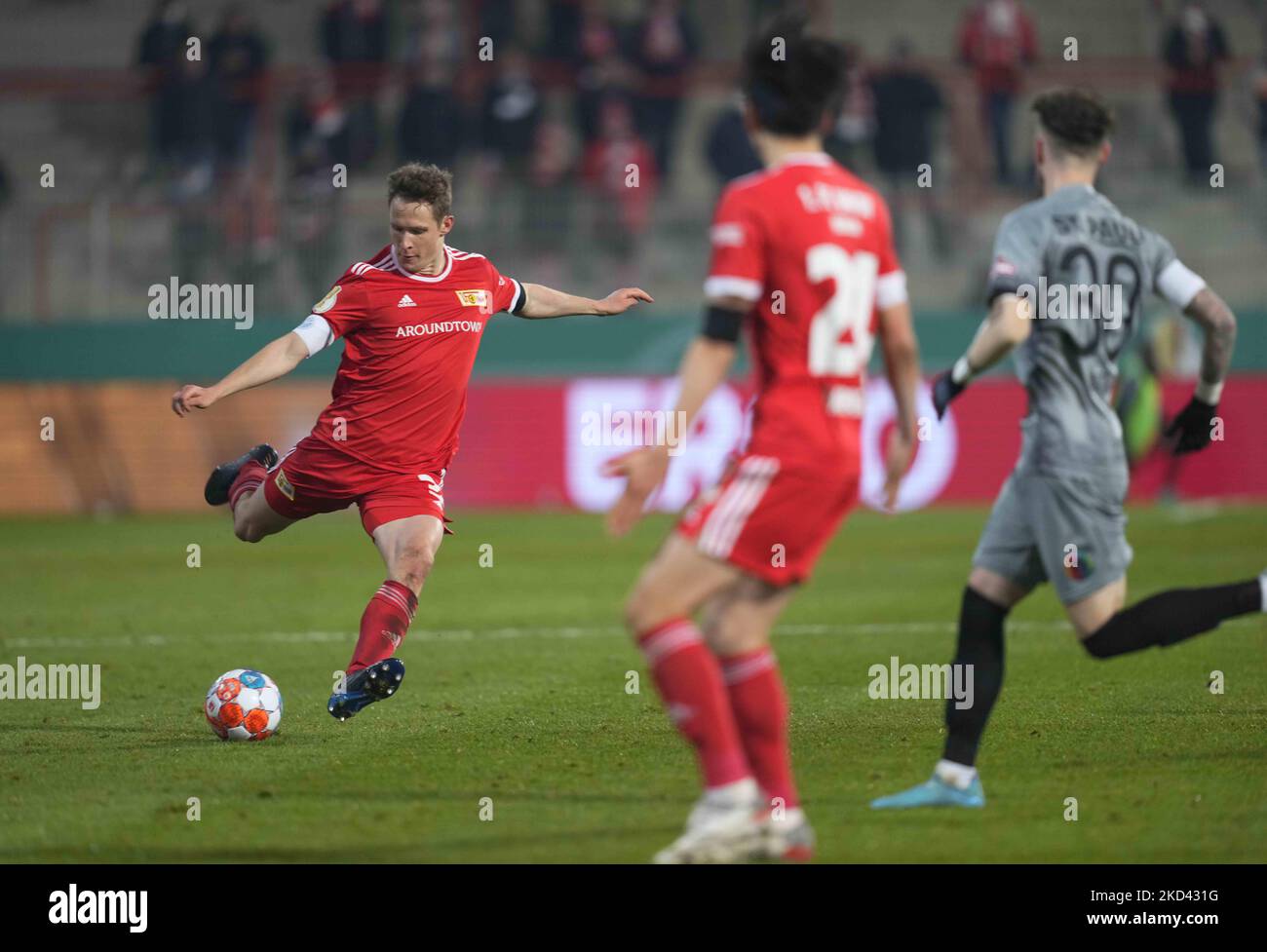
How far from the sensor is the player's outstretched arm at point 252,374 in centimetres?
697

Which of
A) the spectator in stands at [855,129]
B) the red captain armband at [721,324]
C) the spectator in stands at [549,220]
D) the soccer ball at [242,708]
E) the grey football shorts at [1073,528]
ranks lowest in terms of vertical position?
the soccer ball at [242,708]

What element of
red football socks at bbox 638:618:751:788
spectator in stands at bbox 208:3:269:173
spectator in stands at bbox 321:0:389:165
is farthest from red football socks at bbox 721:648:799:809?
spectator in stands at bbox 208:3:269:173

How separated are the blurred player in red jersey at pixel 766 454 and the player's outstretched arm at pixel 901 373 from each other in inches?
1.8

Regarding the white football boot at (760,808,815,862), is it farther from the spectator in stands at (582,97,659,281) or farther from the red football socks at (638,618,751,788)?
the spectator in stands at (582,97,659,281)

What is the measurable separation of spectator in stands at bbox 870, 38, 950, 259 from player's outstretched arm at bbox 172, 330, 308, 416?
16.0m

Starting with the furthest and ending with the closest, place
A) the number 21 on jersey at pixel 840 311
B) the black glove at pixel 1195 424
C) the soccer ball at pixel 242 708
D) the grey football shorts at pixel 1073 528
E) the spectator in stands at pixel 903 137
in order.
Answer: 1. the spectator in stands at pixel 903 137
2. the soccer ball at pixel 242 708
3. the black glove at pixel 1195 424
4. the grey football shorts at pixel 1073 528
5. the number 21 on jersey at pixel 840 311

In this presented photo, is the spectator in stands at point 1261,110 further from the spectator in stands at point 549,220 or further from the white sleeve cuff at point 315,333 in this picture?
the white sleeve cuff at point 315,333

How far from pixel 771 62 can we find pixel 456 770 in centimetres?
306

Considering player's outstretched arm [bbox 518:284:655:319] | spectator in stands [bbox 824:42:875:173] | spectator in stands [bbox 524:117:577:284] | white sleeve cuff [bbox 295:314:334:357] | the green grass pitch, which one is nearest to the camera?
the green grass pitch

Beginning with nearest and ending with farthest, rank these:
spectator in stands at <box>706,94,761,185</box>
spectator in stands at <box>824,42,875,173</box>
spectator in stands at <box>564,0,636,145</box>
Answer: spectator in stands at <box>706,94,761,185</box> → spectator in stands at <box>824,42,875,173</box> → spectator in stands at <box>564,0,636,145</box>

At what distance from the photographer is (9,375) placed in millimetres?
21766

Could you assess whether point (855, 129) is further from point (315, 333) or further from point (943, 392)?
point (943, 392)

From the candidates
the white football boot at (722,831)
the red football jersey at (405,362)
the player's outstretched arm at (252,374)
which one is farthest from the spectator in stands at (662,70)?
the white football boot at (722,831)

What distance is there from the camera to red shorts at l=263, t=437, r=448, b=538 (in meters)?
8.02
